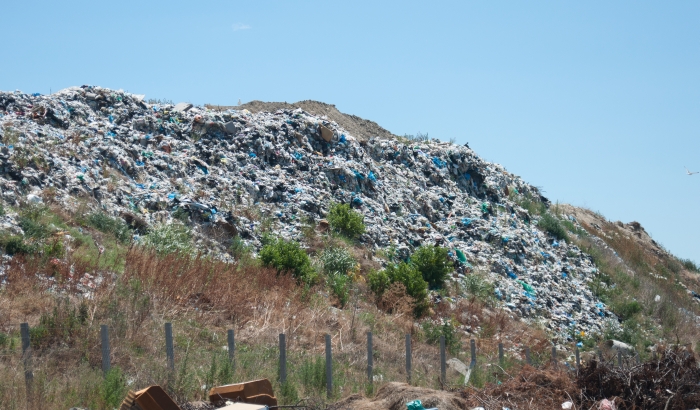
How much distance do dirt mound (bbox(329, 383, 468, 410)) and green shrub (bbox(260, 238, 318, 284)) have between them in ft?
22.6

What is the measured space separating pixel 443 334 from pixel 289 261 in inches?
160

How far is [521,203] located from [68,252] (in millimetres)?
21165

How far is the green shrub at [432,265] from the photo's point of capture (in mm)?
19891

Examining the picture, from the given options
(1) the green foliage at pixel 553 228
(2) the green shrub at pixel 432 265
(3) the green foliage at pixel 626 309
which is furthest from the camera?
(1) the green foliage at pixel 553 228

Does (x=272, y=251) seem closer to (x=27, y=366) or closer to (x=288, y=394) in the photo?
(x=288, y=394)

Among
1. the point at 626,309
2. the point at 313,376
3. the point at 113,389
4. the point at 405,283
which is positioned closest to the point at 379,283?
the point at 405,283

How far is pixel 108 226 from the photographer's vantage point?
15367mm

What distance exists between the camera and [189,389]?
9.06 m

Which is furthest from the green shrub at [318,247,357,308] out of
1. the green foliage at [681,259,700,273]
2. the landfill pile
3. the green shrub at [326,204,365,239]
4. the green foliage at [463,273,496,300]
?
the green foliage at [681,259,700,273]

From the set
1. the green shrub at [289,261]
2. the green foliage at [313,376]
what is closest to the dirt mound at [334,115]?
the green shrub at [289,261]

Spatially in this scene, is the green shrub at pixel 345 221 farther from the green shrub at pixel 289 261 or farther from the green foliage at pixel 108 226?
the green foliage at pixel 108 226

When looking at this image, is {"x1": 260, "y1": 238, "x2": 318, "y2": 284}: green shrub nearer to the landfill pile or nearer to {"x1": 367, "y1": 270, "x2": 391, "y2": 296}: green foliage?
the landfill pile

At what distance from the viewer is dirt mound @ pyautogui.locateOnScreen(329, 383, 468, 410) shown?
9.03 metres

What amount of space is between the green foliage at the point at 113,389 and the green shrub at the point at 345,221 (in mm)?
11649
